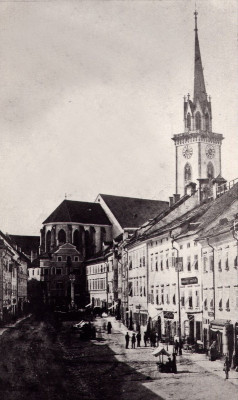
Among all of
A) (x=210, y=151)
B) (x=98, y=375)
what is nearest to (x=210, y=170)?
(x=210, y=151)

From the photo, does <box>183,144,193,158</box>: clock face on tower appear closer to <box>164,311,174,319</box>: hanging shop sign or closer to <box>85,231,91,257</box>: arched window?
<box>85,231,91,257</box>: arched window

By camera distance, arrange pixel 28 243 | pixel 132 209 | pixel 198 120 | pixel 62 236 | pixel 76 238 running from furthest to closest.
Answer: pixel 28 243
pixel 132 209
pixel 76 238
pixel 62 236
pixel 198 120

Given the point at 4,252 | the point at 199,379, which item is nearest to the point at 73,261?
the point at 4,252

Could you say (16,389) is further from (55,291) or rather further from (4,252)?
(55,291)

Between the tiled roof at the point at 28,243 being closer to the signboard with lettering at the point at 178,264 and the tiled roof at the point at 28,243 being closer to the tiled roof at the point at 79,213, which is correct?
the tiled roof at the point at 79,213

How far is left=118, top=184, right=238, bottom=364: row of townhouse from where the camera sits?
30180 mm

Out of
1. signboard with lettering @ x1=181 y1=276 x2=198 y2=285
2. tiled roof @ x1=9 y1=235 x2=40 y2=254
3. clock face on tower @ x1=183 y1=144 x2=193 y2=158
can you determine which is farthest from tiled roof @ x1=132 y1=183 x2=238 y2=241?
tiled roof @ x1=9 y1=235 x2=40 y2=254

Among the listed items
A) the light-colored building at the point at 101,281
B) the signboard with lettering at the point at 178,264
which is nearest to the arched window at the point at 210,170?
the light-colored building at the point at 101,281

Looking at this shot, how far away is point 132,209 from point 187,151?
60.5 ft

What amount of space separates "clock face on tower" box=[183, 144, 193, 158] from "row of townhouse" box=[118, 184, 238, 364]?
44.7 m

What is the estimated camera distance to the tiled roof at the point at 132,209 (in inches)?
4269

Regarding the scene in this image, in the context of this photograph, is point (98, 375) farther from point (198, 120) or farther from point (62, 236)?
point (62, 236)

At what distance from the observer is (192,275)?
122ft

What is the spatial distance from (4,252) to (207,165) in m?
46.5
